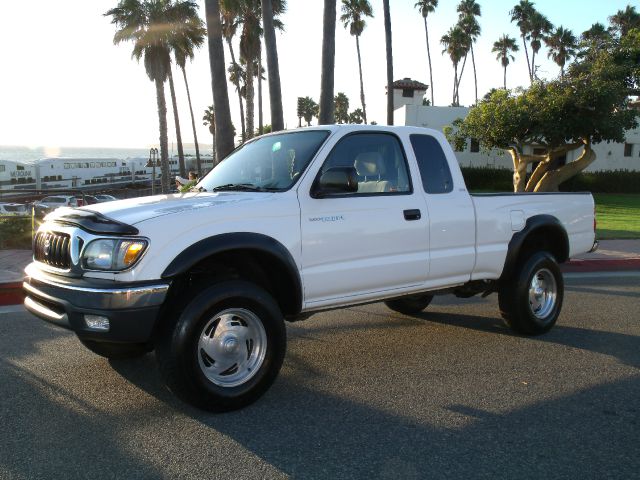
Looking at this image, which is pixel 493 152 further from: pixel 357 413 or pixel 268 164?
pixel 357 413

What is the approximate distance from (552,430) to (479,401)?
0.58m

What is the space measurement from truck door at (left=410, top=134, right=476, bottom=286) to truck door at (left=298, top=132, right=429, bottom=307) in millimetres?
133

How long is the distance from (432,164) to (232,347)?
2493mm

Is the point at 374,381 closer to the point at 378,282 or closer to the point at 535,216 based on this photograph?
the point at 378,282

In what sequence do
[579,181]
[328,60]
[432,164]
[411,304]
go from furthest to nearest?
[579,181], [328,60], [411,304], [432,164]

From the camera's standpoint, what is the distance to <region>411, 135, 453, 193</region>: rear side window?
204 inches

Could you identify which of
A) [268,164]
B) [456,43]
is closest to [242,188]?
[268,164]

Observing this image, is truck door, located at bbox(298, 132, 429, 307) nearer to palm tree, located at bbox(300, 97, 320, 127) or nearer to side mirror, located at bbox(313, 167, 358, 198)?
side mirror, located at bbox(313, 167, 358, 198)

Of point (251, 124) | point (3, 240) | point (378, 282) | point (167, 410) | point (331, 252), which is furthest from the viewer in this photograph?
point (251, 124)

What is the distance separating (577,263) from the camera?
409 inches

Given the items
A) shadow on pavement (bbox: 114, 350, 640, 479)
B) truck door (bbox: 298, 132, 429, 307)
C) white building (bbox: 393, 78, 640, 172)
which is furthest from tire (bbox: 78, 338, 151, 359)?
white building (bbox: 393, 78, 640, 172)

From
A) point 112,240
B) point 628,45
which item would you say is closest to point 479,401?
point 112,240

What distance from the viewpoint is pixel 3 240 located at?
1148 cm

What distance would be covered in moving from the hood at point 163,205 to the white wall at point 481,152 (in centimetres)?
3478
